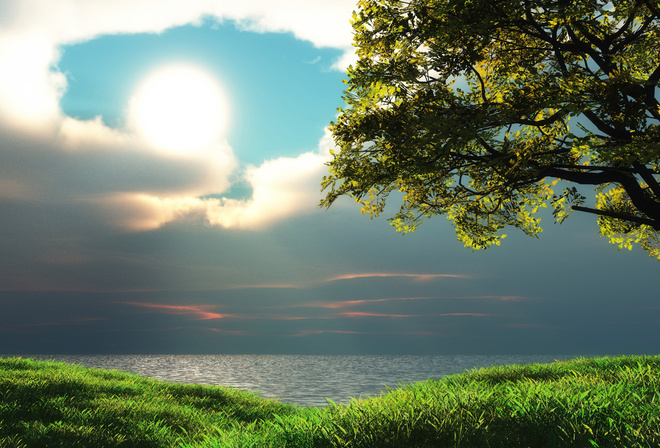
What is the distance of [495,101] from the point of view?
14.6 meters

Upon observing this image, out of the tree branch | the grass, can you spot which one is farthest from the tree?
the grass

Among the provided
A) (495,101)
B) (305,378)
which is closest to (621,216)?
(495,101)

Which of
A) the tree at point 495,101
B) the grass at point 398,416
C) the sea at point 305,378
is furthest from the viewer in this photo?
the sea at point 305,378

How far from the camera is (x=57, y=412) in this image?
488 inches

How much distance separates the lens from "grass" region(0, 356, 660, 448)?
21.3 feet

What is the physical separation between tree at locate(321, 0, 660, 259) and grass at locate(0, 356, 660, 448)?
5.58 meters

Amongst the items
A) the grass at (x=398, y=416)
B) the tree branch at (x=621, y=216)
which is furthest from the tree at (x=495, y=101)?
the grass at (x=398, y=416)

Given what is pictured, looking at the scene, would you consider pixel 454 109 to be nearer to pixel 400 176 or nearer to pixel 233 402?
pixel 400 176

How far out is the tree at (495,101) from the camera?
12023 mm

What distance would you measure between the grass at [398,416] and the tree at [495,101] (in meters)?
5.58

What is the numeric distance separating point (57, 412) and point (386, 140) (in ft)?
37.5

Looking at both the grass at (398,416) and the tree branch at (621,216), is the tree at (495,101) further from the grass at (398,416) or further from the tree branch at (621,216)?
the grass at (398,416)

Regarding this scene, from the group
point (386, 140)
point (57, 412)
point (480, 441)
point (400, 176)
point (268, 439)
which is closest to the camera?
point (480, 441)

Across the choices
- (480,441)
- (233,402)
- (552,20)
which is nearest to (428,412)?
(480,441)
